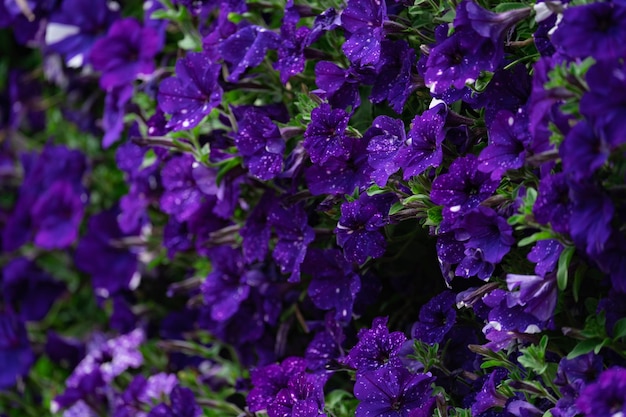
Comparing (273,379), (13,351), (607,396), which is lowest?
(13,351)

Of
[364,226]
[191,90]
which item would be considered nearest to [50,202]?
[191,90]

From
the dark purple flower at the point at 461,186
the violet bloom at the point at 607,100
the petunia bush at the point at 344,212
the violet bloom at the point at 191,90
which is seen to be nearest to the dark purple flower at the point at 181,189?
the petunia bush at the point at 344,212

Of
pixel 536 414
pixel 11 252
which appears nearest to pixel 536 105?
pixel 536 414

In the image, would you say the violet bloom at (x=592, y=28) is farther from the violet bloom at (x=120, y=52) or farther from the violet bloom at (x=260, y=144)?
the violet bloom at (x=120, y=52)

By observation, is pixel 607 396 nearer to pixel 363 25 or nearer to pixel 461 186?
pixel 461 186

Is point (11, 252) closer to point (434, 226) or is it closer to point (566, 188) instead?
point (434, 226)

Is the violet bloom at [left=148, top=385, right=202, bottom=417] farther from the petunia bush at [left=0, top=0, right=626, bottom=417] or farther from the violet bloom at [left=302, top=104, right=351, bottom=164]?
the violet bloom at [left=302, top=104, right=351, bottom=164]
